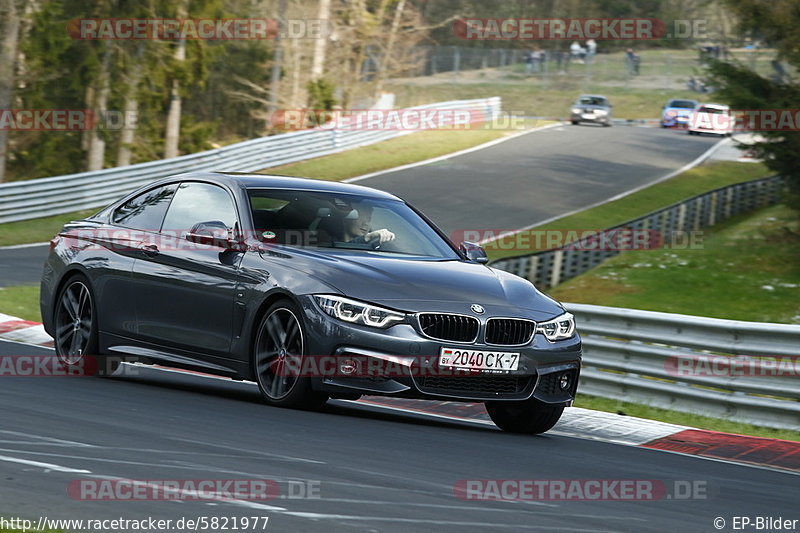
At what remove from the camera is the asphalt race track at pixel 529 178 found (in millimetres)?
30406

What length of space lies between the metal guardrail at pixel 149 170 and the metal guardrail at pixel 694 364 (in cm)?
1991

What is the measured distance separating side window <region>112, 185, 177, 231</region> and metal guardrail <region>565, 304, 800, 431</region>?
146 inches

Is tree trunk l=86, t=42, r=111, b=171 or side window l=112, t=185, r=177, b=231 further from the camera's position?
tree trunk l=86, t=42, r=111, b=171

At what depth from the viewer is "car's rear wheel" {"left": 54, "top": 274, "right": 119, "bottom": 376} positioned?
403 inches

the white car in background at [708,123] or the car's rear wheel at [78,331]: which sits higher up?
the car's rear wheel at [78,331]

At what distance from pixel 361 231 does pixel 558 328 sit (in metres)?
1.56

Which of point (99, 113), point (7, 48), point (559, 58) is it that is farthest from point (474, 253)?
point (559, 58)

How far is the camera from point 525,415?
904cm

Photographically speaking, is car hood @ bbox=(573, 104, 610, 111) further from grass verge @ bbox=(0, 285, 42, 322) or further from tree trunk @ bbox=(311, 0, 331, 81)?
grass verge @ bbox=(0, 285, 42, 322)

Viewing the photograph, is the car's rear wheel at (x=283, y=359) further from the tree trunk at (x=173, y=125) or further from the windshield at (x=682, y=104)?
the windshield at (x=682, y=104)

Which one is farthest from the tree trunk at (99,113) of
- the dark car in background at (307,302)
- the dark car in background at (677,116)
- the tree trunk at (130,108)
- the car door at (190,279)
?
the car door at (190,279)

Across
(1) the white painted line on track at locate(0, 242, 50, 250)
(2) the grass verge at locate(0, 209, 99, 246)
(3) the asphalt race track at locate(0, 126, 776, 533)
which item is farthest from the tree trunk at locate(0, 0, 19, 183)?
(3) the asphalt race track at locate(0, 126, 776, 533)

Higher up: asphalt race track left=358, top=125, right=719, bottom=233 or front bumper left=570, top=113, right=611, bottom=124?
asphalt race track left=358, top=125, right=719, bottom=233

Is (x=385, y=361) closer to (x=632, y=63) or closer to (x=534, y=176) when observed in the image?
(x=534, y=176)
